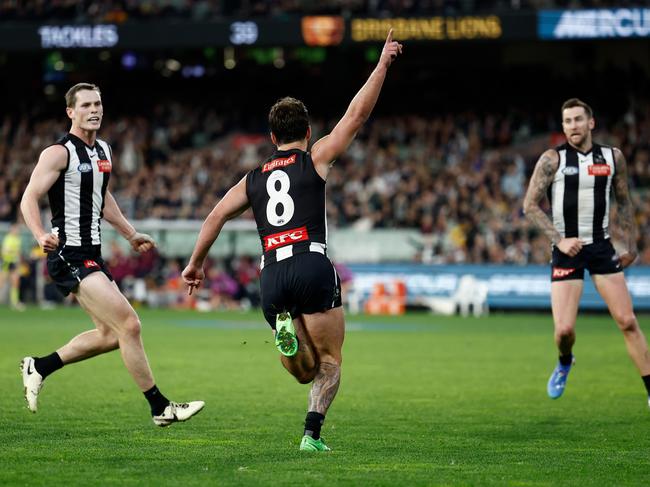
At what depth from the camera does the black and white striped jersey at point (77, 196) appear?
9195 millimetres

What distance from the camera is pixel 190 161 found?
38.9 m

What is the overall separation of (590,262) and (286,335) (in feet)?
13.2

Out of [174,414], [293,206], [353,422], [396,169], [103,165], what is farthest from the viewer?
[396,169]

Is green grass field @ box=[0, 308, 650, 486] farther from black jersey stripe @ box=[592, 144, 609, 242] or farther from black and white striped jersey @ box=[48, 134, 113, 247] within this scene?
black jersey stripe @ box=[592, 144, 609, 242]

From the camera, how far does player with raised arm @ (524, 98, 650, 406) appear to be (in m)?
10.8

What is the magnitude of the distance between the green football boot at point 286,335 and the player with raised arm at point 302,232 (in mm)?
63

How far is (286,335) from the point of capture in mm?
7789

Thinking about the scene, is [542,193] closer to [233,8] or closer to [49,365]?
[49,365]

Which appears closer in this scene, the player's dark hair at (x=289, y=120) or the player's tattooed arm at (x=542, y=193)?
the player's dark hair at (x=289, y=120)

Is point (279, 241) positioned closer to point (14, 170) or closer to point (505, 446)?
point (505, 446)

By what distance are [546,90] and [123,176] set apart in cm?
1333

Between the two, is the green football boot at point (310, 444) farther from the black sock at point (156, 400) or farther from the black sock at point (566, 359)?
the black sock at point (566, 359)

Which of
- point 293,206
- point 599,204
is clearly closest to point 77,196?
point 293,206

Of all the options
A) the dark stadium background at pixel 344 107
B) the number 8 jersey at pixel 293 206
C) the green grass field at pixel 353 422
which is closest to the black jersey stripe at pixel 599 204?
the green grass field at pixel 353 422
